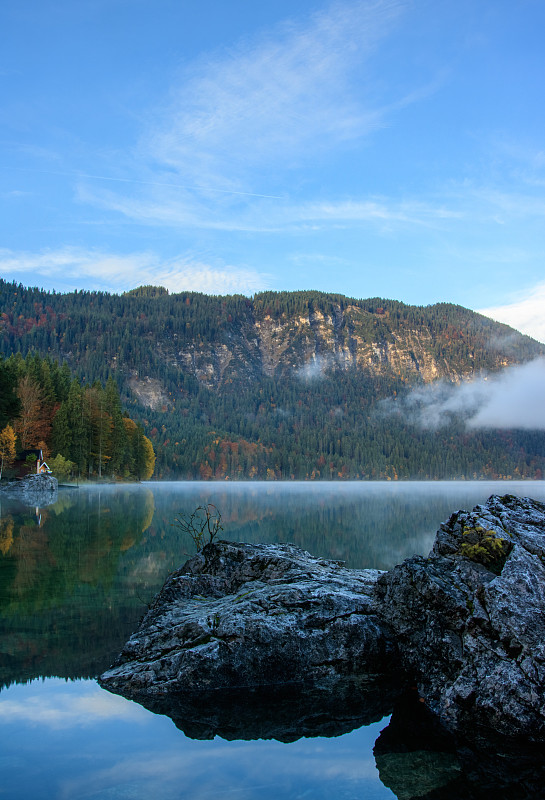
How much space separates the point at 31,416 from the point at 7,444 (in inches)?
393

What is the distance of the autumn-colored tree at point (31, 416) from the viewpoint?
232 ft

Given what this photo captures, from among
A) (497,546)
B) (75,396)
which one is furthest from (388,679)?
(75,396)

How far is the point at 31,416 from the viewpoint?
72.2m

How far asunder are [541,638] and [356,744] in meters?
3.07

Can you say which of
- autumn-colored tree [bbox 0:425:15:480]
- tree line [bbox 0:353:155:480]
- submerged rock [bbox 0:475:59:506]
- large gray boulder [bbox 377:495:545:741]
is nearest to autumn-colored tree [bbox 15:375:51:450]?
tree line [bbox 0:353:155:480]

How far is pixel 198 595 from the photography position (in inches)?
569

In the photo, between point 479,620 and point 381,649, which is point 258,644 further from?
point 479,620

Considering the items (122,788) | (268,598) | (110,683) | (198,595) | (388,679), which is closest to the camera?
(122,788)

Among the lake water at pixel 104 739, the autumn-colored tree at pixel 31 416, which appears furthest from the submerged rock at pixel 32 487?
the lake water at pixel 104 739

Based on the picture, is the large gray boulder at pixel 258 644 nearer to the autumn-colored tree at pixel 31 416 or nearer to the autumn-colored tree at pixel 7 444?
the autumn-colored tree at pixel 7 444

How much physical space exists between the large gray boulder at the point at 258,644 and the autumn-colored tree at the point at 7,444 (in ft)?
179

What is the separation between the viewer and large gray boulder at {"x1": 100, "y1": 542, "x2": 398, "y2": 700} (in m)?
10.3

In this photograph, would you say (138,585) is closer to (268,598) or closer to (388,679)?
(268,598)

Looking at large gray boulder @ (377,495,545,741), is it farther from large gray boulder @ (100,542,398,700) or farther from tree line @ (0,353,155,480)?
tree line @ (0,353,155,480)
